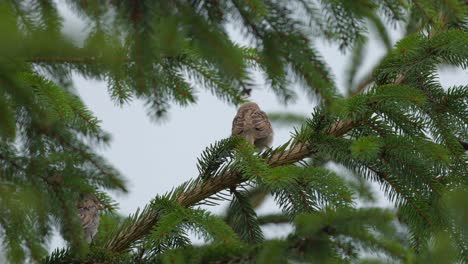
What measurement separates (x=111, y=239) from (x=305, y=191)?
1.04 m

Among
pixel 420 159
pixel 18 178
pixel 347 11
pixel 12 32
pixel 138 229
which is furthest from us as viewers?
pixel 138 229

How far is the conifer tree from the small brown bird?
4.40 feet

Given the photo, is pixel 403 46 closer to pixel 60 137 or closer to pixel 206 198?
pixel 206 198

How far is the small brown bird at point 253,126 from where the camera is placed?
5.25m

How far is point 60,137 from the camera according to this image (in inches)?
86.7

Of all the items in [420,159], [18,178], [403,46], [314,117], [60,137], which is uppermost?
[403,46]

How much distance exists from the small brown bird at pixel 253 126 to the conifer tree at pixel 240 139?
4.40 ft

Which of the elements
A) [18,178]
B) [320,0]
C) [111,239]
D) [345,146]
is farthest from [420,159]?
[18,178]

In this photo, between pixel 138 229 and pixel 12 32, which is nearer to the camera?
pixel 12 32

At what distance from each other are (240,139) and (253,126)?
175 centimetres

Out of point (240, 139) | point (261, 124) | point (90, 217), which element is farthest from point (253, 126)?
point (240, 139)

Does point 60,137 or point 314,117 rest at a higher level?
point 314,117

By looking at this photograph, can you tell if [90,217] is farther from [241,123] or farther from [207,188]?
[207,188]

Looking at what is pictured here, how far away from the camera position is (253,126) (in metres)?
5.25
